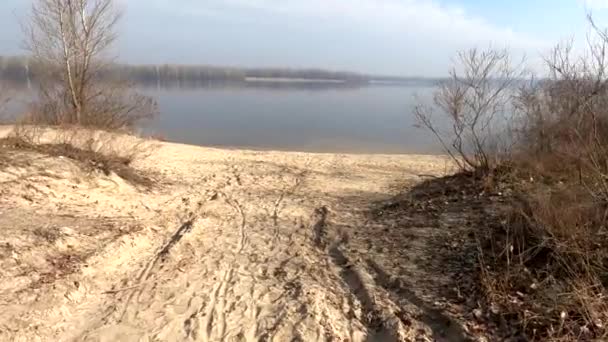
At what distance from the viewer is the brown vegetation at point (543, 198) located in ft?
16.3

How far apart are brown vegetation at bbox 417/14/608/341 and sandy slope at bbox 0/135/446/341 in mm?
1308

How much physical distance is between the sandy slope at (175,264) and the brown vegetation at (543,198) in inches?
51.5

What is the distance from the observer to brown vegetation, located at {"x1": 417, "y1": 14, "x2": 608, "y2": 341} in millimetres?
4973

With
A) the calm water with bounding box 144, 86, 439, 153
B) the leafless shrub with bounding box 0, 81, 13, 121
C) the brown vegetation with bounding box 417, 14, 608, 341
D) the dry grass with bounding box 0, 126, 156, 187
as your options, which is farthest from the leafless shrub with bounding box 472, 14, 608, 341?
the leafless shrub with bounding box 0, 81, 13, 121

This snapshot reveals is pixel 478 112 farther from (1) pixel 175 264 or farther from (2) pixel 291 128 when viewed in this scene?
(2) pixel 291 128

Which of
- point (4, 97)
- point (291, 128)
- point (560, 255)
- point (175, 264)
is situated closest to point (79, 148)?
point (175, 264)

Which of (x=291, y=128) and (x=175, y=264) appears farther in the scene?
(x=291, y=128)

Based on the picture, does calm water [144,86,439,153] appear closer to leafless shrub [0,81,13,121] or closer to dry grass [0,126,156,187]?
leafless shrub [0,81,13,121]

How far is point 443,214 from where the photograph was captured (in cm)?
916

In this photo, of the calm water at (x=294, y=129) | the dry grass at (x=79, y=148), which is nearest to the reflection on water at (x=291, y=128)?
the calm water at (x=294, y=129)

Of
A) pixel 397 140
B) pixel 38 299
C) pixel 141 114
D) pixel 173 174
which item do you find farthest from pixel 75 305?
pixel 397 140

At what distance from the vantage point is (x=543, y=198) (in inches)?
277

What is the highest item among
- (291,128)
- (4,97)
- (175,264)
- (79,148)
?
(4,97)

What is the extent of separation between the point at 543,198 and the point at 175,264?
5086mm
